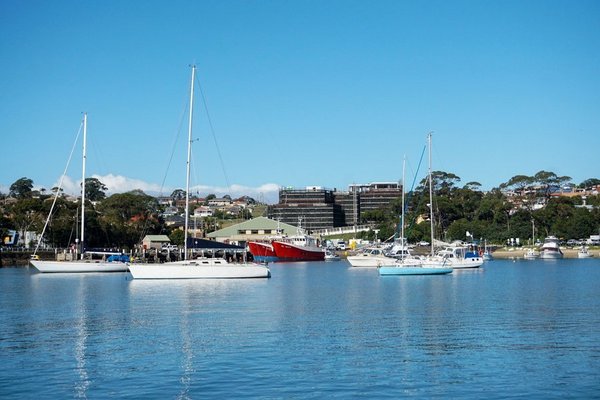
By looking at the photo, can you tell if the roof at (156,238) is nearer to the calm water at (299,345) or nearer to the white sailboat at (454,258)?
the white sailboat at (454,258)

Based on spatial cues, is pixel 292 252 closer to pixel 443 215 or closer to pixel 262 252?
pixel 262 252

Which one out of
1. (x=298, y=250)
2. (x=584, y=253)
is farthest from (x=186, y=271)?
(x=584, y=253)

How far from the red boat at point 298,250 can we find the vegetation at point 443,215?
15.2 metres

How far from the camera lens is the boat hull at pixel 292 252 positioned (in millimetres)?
126312

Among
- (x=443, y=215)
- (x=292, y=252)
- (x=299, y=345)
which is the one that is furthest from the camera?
(x=443, y=215)

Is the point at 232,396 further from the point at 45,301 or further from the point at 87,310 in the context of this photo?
the point at 45,301

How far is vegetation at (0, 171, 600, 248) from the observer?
117250 millimetres

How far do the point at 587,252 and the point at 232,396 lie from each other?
11844cm

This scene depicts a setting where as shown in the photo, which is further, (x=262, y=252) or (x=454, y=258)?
(x=262, y=252)

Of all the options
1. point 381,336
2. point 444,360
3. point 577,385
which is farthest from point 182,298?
point 577,385

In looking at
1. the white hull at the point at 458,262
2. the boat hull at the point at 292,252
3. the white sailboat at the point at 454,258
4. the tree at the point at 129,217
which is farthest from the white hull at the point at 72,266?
the boat hull at the point at 292,252

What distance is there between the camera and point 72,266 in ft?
260

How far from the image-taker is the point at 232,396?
21.4 m

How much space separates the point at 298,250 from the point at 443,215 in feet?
147
